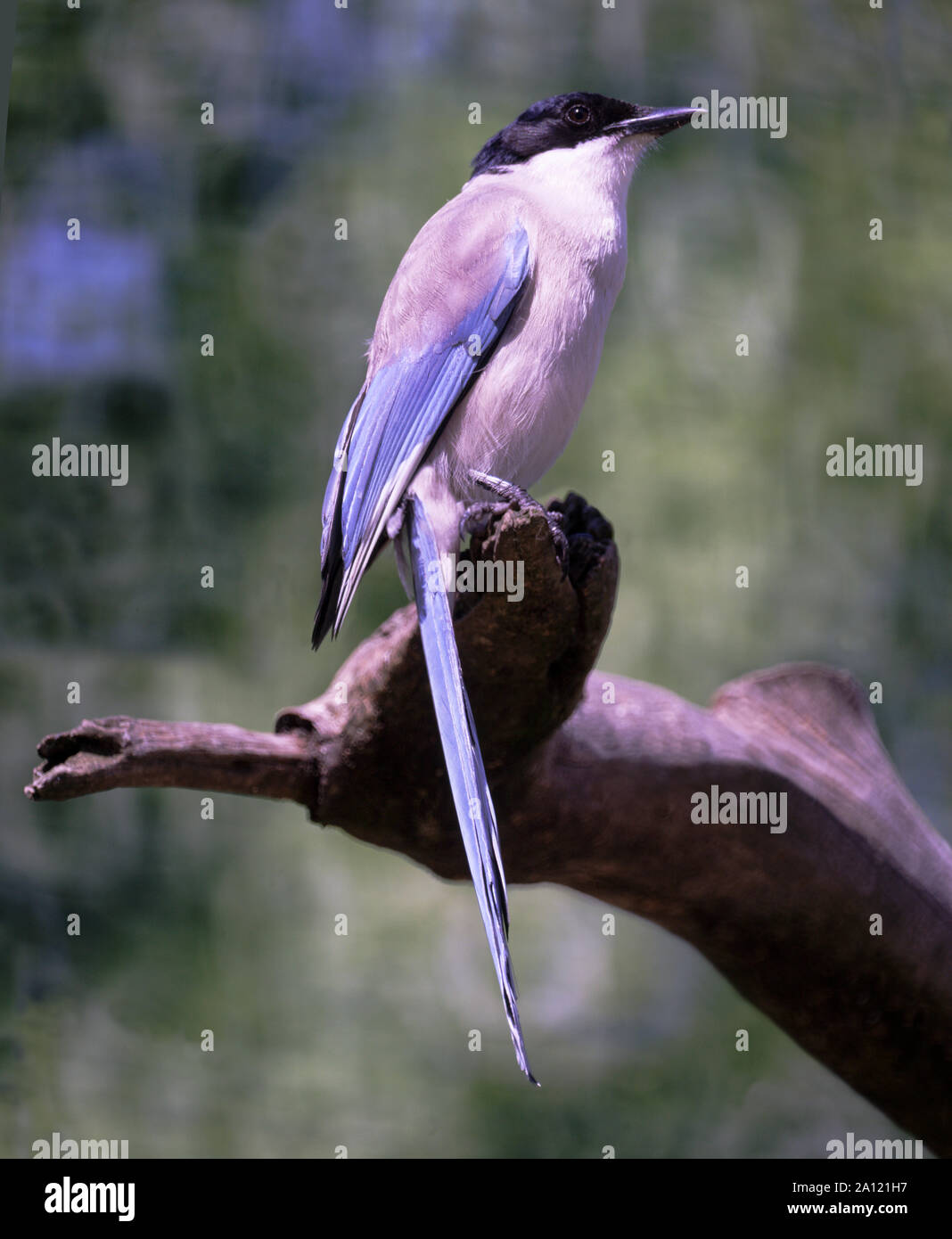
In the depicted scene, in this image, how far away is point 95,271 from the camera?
2.28 metres

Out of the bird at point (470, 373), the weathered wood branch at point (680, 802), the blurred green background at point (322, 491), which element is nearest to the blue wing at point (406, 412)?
the bird at point (470, 373)

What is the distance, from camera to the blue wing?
1319mm

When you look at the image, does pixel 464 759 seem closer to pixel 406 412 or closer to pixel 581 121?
pixel 406 412

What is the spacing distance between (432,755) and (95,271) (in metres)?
1.40

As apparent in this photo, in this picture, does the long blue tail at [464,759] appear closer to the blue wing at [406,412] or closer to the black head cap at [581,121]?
the blue wing at [406,412]

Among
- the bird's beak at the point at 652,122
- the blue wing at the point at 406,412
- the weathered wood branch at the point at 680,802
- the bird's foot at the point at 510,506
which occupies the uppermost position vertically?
the bird's beak at the point at 652,122

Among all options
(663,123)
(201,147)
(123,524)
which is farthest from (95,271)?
(663,123)

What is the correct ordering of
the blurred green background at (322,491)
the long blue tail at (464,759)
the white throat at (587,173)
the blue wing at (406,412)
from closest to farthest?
the long blue tail at (464,759), the blue wing at (406,412), the white throat at (587,173), the blurred green background at (322,491)

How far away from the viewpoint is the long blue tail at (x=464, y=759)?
3.63 ft

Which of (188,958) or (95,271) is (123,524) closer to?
(95,271)

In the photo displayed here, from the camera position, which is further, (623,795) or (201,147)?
(201,147)

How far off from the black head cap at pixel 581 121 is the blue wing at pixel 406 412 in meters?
0.19

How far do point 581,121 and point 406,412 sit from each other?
469 millimetres
